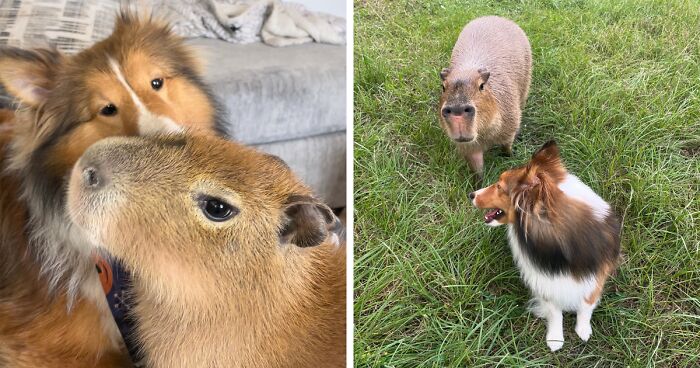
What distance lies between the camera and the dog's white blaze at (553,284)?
640mm

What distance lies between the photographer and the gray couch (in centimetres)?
59

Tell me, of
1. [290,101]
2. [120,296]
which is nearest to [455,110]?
[290,101]

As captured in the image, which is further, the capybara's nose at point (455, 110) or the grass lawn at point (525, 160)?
the capybara's nose at point (455, 110)

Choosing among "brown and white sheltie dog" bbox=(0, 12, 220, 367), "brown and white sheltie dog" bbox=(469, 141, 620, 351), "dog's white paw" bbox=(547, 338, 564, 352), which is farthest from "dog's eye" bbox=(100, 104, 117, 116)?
"dog's white paw" bbox=(547, 338, 564, 352)

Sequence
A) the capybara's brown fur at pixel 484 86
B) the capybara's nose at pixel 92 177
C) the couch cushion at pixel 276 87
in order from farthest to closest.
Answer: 1. the capybara's brown fur at pixel 484 86
2. the couch cushion at pixel 276 87
3. the capybara's nose at pixel 92 177

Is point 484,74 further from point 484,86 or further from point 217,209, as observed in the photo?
point 217,209

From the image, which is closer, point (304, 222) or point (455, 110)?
point (304, 222)

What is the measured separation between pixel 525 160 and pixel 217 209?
0.43 m

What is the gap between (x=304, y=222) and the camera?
52cm

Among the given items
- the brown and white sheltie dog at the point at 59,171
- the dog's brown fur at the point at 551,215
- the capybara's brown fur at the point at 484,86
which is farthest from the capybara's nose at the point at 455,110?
the brown and white sheltie dog at the point at 59,171

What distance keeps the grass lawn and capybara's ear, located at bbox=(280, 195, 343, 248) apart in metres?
0.14

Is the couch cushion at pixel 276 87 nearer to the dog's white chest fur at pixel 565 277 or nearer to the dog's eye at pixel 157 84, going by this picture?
the dog's eye at pixel 157 84

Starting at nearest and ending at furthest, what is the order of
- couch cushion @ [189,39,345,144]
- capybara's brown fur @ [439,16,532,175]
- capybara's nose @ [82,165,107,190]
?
1. capybara's nose @ [82,165,107,190]
2. couch cushion @ [189,39,345,144]
3. capybara's brown fur @ [439,16,532,175]

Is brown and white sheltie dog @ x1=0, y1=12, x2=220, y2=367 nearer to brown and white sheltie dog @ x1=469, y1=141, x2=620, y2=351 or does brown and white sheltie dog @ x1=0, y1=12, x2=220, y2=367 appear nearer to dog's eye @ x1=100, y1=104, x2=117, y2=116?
dog's eye @ x1=100, y1=104, x2=117, y2=116
